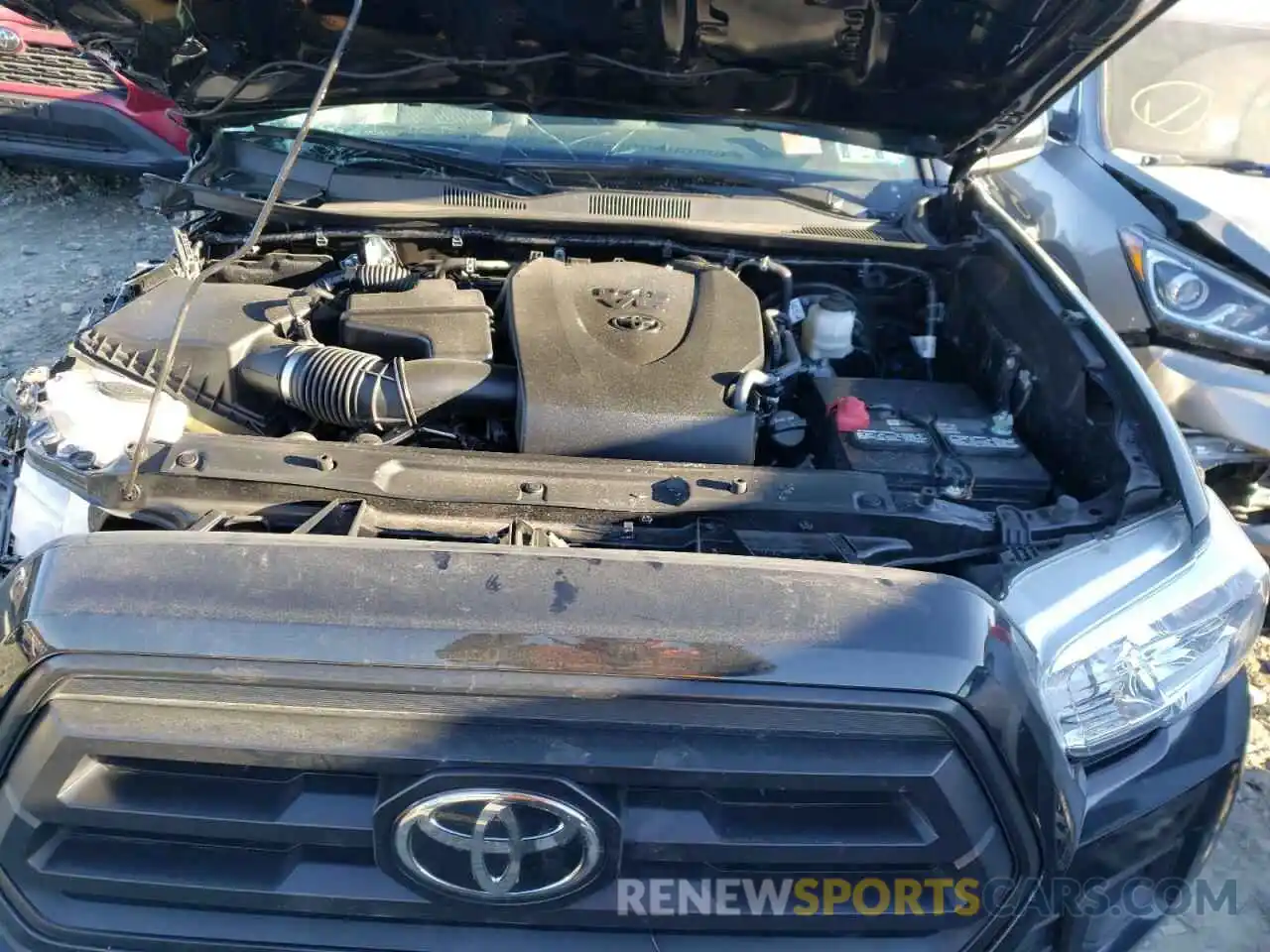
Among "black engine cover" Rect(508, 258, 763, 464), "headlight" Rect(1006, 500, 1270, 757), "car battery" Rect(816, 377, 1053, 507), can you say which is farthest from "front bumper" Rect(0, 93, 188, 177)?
"headlight" Rect(1006, 500, 1270, 757)

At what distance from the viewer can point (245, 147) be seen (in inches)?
104

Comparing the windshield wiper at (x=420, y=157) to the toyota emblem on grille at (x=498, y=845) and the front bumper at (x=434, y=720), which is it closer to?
the front bumper at (x=434, y=720)

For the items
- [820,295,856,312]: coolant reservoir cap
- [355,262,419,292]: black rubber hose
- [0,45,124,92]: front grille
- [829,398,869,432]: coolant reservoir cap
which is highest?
[0,45,124,92]: front grille

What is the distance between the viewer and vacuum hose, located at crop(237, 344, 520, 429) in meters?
1.97

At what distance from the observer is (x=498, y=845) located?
1.21 meters

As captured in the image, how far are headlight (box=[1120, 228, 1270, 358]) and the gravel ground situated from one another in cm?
102

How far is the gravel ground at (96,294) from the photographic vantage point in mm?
2205

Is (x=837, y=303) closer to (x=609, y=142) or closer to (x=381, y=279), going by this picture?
(x=609, y=142)

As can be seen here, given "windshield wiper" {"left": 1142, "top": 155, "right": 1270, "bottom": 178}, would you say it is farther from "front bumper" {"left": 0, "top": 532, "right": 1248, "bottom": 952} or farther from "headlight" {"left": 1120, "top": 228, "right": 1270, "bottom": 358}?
"front bumper" {"left": 0, "top": 532, "right": 1248, "bottom": 952}

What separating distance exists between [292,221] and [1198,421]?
2899mm

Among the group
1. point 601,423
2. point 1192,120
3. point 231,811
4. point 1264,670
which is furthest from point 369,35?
point 1192,120

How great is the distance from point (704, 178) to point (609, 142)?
30 centimetres

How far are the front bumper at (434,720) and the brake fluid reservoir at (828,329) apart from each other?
1.23 m

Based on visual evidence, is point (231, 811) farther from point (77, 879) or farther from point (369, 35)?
point (369, 35)
